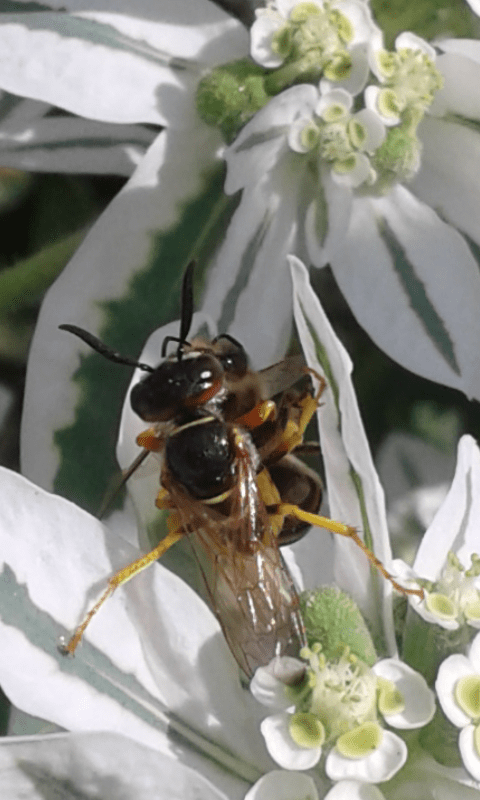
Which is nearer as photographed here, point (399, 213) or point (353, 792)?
point (353, 792)

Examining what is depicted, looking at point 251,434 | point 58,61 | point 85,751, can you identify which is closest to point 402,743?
point 85,751

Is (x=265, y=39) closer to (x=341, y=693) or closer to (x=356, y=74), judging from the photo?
(x=356, y=74)

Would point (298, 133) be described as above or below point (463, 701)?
above

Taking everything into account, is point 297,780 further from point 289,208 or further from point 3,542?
point 289,208

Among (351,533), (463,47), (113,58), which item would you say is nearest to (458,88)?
(463,47)

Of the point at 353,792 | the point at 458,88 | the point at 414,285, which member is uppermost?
the point at 458,88

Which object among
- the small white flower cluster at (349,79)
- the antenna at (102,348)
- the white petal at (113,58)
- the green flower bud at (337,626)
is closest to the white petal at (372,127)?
the small white flower cluster at (349,79)

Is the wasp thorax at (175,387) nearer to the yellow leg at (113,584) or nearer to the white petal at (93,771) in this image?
the yellow leg at (113,584)
